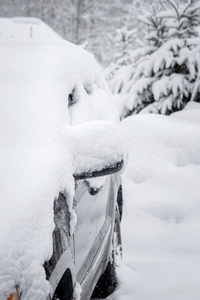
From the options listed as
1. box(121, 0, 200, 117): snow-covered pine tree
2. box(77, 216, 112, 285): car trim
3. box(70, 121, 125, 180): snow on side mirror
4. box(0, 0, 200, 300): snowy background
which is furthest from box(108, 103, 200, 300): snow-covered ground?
box(70, 121, 125, 180): snow on side mirror

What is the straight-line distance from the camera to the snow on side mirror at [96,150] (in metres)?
1.52

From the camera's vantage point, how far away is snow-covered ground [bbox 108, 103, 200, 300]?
2.63 meters

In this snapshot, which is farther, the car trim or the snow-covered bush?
the snow-covered bush

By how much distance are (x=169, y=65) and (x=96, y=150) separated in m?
5.26

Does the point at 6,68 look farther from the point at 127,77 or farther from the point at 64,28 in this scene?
the point at 64,28

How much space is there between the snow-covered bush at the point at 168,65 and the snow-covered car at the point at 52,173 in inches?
164

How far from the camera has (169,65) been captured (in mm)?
6250

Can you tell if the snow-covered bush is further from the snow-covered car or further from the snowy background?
the snow-covered car

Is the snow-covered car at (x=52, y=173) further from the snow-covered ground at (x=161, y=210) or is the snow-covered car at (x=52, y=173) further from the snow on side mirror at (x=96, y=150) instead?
the snow-covered ground at (x=161, y=210)

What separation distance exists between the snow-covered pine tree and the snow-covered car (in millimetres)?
4173

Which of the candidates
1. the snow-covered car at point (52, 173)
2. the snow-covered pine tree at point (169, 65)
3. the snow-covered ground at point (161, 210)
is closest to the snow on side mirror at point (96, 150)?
the snow-covered car at point (52, 173)

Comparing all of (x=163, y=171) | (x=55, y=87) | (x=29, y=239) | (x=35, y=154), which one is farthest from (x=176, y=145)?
(x=29, y=239)

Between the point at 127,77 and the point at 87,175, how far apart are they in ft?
20.5

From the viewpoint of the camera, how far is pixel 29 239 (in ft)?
3.39
